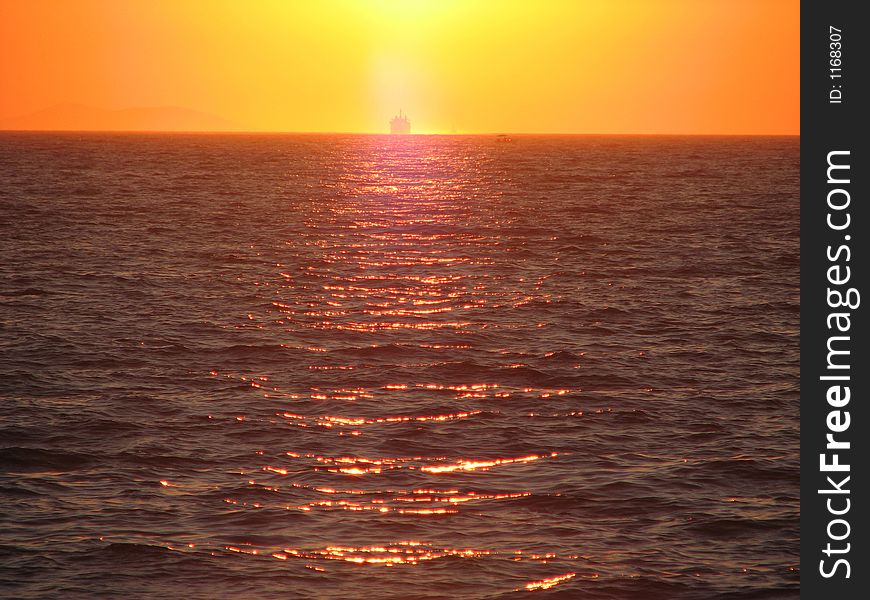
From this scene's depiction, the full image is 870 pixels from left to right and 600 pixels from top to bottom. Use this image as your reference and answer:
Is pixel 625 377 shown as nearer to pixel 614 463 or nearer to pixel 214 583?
pixel 614 463

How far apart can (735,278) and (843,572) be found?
3983 centimetres

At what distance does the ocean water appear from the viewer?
20.7 m

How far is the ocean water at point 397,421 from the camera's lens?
67.9ft

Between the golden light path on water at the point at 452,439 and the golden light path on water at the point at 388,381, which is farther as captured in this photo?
the golden light path on water at the point at 388,381

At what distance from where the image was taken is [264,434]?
28.2 meters

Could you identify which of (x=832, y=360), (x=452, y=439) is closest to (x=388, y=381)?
(x=452, y=439)

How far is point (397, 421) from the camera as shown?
2948cm

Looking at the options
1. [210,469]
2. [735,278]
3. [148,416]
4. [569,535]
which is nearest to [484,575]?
[569,535]

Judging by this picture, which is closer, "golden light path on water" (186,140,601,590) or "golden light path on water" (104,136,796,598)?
"golden light path on water" (104,136,796,598)

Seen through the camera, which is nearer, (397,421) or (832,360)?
(832,360)

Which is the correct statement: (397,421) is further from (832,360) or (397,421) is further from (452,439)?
(832,360)

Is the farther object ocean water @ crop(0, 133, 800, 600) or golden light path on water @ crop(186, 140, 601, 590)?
golden light path on water @ crop(186, 140, 601, 590)

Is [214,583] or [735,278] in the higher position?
[735,278]

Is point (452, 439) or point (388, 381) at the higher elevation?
point (388, 381)
